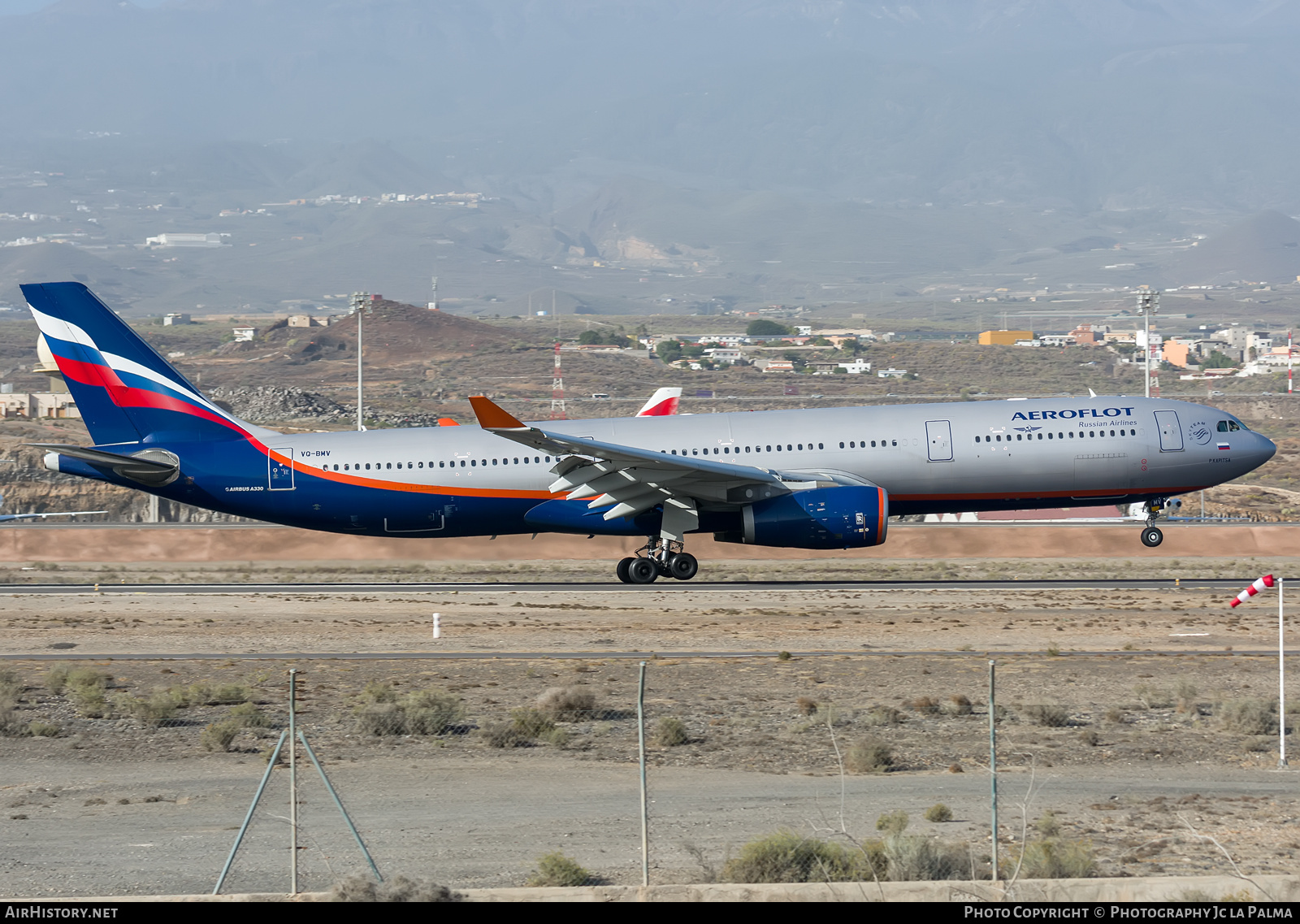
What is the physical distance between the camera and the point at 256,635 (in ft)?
94.4

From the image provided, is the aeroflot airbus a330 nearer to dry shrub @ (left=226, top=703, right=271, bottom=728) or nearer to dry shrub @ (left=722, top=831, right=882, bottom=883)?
dry shrub @ (left=226, top=703, right=271, bottom=728)

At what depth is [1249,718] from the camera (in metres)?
18.5

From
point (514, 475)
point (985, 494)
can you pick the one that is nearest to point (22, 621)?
point (514, 475)

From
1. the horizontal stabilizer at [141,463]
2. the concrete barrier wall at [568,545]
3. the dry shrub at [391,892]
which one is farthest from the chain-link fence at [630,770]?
the concrete barrier wall at [568,545]

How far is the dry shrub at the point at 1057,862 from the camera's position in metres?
12.0

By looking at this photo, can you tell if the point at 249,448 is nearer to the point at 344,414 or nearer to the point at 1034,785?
the point at 1034,785

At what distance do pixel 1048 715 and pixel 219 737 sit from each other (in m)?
11.0

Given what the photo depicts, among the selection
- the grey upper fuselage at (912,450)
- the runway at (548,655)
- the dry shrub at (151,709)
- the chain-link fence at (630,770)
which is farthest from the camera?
the grey upper fuselage at (912,450)

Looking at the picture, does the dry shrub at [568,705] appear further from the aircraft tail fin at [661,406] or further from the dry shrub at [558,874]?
the aircraft tail fin at [661,406]

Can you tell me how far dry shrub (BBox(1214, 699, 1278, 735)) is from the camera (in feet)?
60.4

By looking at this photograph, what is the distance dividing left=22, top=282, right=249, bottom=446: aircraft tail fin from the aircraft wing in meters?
8.32


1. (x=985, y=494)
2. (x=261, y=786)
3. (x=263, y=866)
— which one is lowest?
(x=263, y=866)

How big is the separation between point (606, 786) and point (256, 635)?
48.1 feet
